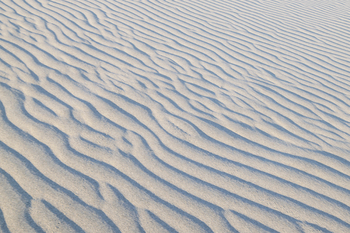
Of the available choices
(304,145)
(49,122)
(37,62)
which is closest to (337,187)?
(304,145)

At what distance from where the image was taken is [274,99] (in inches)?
128

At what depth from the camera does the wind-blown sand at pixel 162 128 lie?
188 cm

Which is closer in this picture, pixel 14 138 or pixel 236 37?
pixel 14 138

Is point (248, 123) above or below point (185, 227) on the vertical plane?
above

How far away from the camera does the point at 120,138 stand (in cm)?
235

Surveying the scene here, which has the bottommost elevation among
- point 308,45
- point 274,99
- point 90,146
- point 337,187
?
point 90,146

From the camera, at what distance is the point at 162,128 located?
253 centimetres

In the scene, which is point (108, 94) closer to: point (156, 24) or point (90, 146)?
point (90, 146)

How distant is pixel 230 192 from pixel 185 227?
43cm

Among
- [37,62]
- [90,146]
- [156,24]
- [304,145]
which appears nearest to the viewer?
[90,146]

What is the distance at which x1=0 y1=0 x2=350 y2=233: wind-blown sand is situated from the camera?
1877 millimetres

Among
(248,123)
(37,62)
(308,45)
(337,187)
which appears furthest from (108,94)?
(308,45)

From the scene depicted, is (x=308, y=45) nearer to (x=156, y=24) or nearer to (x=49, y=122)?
(x=156, y=24)

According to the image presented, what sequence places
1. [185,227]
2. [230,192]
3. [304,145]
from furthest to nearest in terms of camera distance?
[304,145], [230,192], [185,227]
